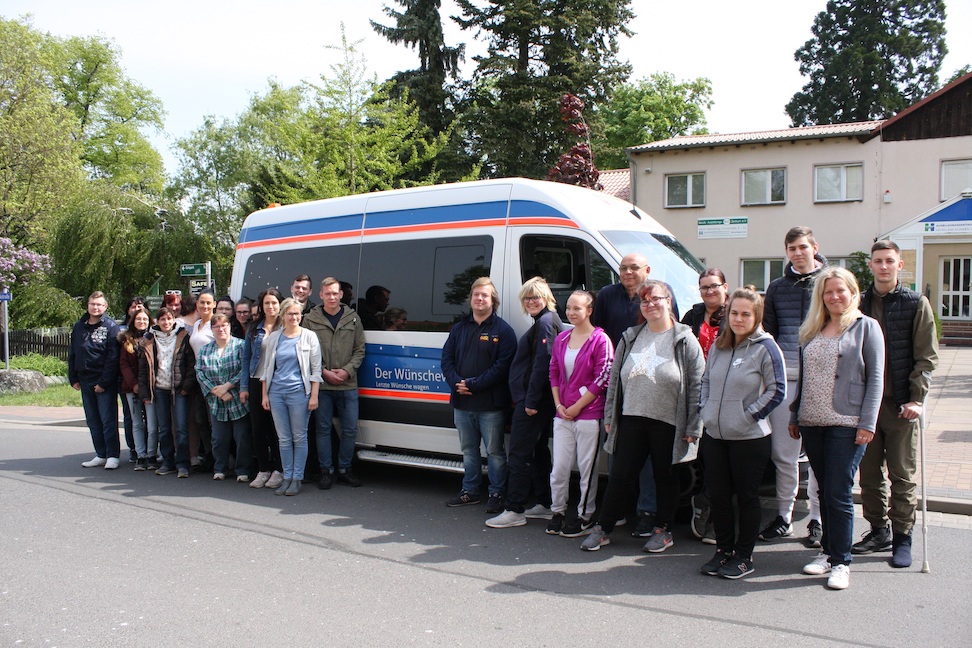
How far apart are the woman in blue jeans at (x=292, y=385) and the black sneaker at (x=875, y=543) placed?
179 inches

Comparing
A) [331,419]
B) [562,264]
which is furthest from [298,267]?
[562,264]

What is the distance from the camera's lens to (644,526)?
19.1 ft

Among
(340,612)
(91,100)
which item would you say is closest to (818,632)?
(340,612)

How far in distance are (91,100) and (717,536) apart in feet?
152

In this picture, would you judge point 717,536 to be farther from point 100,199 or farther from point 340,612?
point 100,199

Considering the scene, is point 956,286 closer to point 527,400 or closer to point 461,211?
point 461,211

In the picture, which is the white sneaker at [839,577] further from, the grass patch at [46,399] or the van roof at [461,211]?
the grass patch at [46,399]

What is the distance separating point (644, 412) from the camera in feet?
17.1

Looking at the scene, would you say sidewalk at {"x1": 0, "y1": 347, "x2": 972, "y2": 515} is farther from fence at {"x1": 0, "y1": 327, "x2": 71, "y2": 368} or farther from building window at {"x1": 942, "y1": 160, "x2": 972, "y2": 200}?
fence at {"x1": 0, "y1": 327, "x2": 71, "y2": 368}

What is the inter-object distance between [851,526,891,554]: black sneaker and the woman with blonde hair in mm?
2324

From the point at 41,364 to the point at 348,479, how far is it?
55.5 ft

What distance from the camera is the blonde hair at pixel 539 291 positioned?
608 cm

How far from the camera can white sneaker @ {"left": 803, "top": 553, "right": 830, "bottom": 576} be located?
4910 mm

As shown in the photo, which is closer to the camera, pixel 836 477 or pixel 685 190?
pixel 836 477
